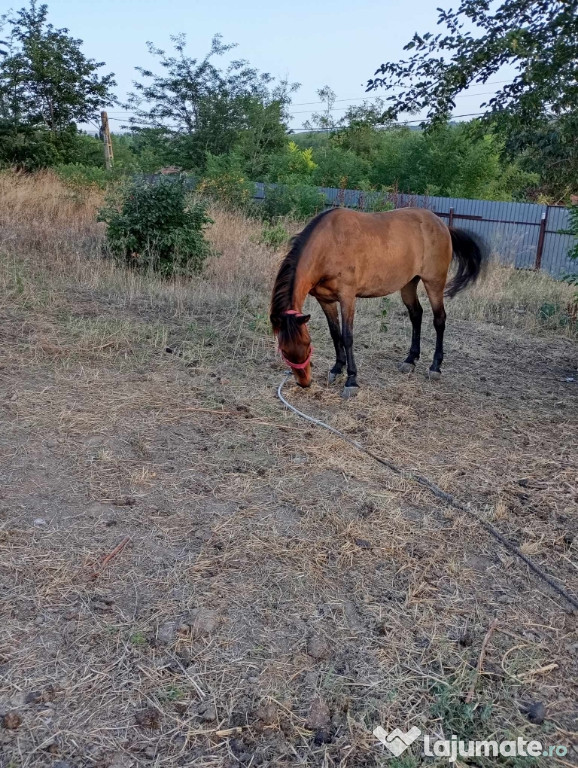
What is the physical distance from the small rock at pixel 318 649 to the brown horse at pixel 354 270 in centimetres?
235

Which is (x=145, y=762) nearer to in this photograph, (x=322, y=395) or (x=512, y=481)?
(x=512, y=481)

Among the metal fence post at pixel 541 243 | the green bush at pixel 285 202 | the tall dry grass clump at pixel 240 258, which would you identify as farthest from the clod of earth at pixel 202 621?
the metal fence post at pixel 541 243

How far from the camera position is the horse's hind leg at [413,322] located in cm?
565

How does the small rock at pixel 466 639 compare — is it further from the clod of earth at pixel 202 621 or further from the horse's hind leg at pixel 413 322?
the horse's hind leg at pixel 413 322

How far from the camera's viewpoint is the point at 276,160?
73.1 feet

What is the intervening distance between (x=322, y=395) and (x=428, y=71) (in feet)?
8.69

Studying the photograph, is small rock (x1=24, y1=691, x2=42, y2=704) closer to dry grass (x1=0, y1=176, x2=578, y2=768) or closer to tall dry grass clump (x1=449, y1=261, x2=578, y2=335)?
dry grass (x1=0, y1=176, x2=578, y2=768)

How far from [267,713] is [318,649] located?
0.34 metres

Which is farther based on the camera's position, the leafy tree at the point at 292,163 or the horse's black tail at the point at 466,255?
the leafy tree at the point at 292,163

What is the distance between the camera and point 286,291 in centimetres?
432

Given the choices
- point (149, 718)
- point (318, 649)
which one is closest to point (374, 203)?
point (318, 649)

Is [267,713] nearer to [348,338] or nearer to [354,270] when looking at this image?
[348,338]

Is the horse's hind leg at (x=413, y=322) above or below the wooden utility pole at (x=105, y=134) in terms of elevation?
below

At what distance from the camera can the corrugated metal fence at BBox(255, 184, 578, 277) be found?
1426 centimetres
